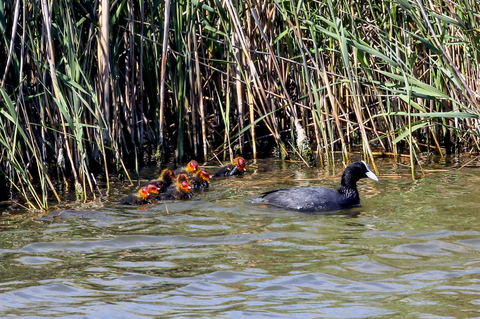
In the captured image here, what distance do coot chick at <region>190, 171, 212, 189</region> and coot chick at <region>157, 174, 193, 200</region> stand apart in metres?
0.17

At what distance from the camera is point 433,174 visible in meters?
7.69

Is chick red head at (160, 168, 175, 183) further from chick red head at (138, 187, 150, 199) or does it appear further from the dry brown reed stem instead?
chick red head at (138, 187, 150, 199)

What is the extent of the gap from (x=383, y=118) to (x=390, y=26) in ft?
4.26

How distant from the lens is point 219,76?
9570 mm

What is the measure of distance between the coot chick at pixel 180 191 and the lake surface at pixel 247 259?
18 centimetres

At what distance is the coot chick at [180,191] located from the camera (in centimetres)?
710

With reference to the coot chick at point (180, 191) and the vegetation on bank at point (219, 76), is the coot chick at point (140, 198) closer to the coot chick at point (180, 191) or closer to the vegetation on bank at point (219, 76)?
the coot chick at point (180, 191)

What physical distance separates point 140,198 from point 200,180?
3.36ft

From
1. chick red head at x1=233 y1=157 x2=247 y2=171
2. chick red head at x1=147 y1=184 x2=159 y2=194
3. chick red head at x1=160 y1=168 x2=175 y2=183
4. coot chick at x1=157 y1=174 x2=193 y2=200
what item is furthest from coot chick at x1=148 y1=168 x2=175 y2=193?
chick red head at x1=233 y1=157 x2=247 y2=171

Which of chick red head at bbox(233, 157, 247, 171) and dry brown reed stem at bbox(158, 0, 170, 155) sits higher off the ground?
dry brown reed stem at bbox(158, 0, 170, 155)

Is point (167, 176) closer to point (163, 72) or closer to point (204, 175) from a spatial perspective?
point (204, 175)

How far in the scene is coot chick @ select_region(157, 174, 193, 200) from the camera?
23.3 feet

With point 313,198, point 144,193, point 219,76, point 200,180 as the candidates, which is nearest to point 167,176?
point 200,180

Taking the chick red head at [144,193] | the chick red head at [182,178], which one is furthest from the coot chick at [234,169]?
the chick red head at [144,193]
